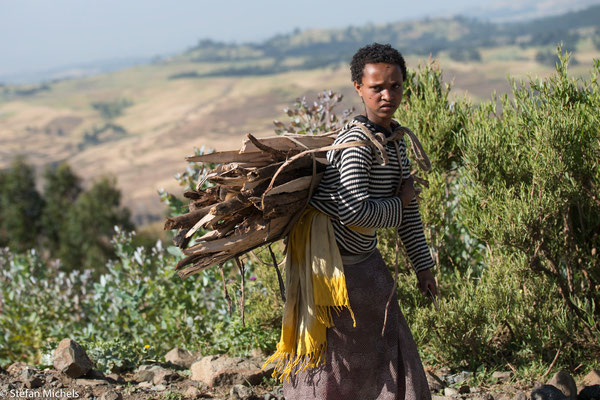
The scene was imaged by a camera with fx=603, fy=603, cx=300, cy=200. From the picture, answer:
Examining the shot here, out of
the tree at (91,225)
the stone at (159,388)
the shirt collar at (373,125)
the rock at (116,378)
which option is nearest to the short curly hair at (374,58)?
the shirt collar at (373,125)

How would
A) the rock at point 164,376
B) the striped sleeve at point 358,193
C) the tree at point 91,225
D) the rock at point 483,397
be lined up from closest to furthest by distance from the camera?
the striped sleeve at point 358,193, the rock at point 483,397, the rock at point 164,376, the tree at point 91,225

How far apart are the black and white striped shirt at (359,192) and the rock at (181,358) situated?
2.48 meters

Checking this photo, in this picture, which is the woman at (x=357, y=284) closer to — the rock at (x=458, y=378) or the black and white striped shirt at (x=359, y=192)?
the black and white striped shirt at (x=359, y=192)

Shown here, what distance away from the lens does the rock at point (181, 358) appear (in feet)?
15.4

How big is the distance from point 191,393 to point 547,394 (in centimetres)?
217

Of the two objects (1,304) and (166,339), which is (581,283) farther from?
(1,304)

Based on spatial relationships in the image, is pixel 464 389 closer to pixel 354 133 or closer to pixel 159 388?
pixel 159 388

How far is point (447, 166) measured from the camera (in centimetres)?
462

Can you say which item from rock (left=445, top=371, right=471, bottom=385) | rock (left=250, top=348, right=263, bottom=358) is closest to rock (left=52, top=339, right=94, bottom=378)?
rock (left=250, top=348, right=263, bottom=358)

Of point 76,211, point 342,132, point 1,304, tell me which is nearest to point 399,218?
point 342,132

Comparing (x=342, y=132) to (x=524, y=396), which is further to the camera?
(x=524, y=396)

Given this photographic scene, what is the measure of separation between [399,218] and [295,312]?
25.8 inches

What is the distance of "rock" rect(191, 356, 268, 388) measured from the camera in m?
4.01

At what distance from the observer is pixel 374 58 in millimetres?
2619
